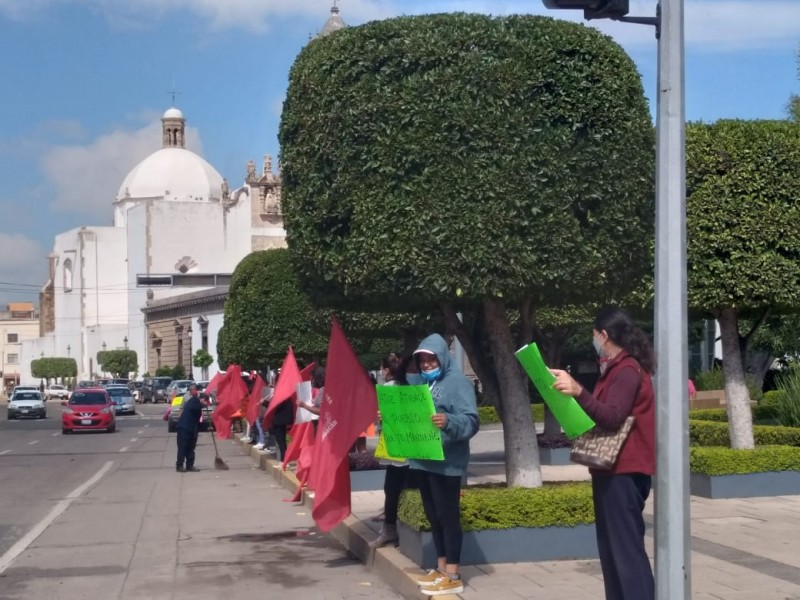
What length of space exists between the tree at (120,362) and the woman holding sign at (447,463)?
94.3 meters

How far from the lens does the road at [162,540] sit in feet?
34.4

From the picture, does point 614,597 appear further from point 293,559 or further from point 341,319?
point 341,319

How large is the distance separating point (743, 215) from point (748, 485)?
3.28m

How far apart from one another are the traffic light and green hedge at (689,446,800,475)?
893cm

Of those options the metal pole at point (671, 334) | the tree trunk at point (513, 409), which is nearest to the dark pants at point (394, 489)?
the tree trunk at point (513, 409)

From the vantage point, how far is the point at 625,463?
6625 millimetres

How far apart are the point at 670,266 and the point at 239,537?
843cm

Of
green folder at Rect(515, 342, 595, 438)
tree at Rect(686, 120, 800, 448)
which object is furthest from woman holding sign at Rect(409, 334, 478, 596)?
tree at Rect(686, 120, 800, 448)

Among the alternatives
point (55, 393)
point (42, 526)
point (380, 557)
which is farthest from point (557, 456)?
point (55, 393)

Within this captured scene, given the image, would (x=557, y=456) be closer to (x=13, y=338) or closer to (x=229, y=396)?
(x=229, y=396)

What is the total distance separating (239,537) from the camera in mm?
13656

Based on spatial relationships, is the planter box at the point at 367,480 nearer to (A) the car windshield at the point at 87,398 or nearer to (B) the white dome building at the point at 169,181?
(A) the car windshield at the point at 87,398

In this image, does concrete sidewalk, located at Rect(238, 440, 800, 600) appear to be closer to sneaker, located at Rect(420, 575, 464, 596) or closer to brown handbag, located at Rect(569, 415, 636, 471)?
sneaker, located at Rect(420, 575, 464, 596)

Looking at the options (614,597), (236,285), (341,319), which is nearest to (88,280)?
(236,285)
